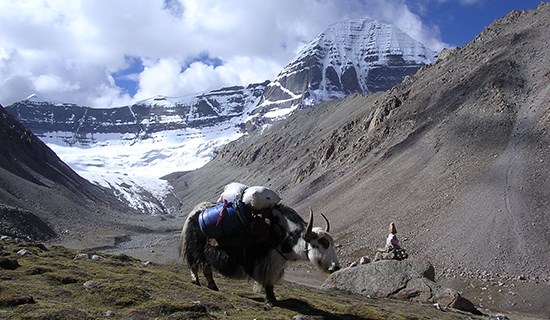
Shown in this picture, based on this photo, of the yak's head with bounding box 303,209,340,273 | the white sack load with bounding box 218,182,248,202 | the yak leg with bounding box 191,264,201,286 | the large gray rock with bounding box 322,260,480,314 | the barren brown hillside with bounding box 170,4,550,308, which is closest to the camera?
the yak's head with bounding box 303,209,340,273

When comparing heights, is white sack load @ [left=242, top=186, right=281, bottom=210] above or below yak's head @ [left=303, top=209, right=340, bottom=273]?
above

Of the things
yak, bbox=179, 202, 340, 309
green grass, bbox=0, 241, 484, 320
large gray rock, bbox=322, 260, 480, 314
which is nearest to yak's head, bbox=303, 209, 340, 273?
yak, bbox=179, 202, 340, 309

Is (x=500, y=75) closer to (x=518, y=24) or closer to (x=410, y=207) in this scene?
(x=518, y=24)

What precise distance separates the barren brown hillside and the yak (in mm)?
32457

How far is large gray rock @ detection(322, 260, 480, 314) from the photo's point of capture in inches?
672

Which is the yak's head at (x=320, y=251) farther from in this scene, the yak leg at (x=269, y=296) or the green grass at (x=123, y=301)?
the yak leg at (x=269, y=296)

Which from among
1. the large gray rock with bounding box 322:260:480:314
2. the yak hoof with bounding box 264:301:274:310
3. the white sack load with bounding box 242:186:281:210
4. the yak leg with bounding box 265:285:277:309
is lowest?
the large gray rock with bounding box 322:260:480:314

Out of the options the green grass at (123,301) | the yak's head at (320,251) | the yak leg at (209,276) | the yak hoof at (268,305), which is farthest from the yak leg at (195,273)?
the yak's head at (320,251)

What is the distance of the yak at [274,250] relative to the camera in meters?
9.44

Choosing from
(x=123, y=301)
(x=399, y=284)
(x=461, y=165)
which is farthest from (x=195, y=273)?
(x=461, y=165)

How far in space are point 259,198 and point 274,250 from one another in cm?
109

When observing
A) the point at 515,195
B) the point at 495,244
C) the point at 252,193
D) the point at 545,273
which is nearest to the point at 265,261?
the point at 252,193

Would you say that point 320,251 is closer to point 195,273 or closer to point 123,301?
point 195,273

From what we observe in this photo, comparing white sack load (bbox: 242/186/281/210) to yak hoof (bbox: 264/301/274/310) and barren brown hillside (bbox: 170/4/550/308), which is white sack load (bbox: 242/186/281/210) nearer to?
yak hoof (bbox: 264/301/274/310)
